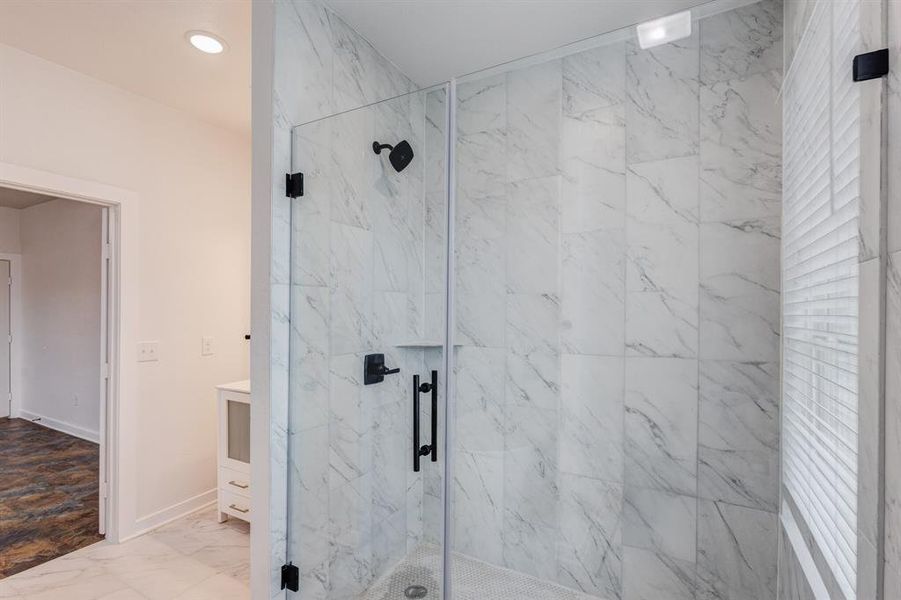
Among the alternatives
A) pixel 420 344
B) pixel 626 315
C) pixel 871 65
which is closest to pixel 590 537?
pixel 626 315

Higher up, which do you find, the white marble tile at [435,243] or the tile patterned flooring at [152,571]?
the white marble tile at [435,243]

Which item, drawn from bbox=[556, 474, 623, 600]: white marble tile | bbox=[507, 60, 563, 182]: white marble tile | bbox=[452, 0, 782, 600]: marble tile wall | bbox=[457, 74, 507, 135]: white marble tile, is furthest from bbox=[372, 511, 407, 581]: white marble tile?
bbox=[457, 74, 507, 135]: white marble tile

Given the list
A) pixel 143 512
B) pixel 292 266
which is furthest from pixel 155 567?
pixel 292 266

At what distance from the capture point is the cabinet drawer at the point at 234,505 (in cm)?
256

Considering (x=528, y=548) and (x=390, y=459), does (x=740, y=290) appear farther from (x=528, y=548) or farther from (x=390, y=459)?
(x=390, y=459)

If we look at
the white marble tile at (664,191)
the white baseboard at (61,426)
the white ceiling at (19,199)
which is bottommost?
the white baseboard at (61,426)

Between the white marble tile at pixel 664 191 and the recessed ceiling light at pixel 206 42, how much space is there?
6.83 ft

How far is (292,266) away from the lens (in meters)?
1.71

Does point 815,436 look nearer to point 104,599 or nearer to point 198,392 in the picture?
point 104,599

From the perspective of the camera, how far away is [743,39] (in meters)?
1.28

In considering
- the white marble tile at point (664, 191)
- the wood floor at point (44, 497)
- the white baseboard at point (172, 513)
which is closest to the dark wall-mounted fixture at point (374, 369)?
the white marble tile at point (664, 191)

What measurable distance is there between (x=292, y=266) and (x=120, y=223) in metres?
1.58

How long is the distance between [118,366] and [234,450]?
0.83 m

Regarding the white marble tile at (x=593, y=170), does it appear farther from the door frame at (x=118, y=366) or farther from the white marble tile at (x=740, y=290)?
the door frame at (x=118, y=366)
